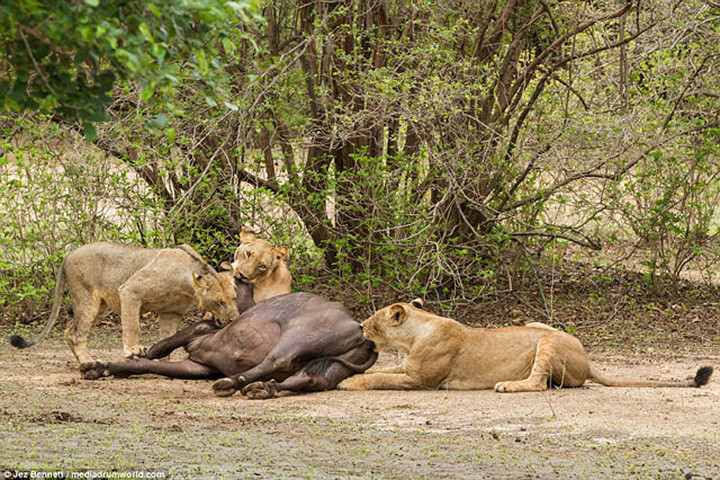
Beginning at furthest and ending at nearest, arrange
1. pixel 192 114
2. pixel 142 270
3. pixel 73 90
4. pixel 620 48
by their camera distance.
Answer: pixel 620 48 → pixel 192 114 → pixel 142 270 → pixel 73 90

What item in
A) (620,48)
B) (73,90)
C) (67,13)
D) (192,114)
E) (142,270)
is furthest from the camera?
(620,48)

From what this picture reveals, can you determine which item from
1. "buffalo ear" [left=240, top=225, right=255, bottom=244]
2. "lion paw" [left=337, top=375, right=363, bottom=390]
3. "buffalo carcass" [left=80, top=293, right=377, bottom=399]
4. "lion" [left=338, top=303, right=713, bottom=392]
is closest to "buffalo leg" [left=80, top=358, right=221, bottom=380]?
"buffalo carcass" [left=80, top=293, right=377, bottom=399]

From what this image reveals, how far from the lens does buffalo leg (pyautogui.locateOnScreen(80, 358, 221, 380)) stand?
311 inches

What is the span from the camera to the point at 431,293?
1220 centimetres

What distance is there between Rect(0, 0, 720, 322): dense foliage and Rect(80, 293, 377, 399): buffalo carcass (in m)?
2.45

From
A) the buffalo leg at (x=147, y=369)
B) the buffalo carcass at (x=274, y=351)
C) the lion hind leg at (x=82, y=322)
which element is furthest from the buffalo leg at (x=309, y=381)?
the lion hind leg at (x=82, y=322)

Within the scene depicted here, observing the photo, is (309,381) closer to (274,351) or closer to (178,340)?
(274,351)

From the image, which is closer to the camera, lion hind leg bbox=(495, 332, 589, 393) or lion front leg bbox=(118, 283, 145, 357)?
lion hind leg bbox=(495, 332, 589, 393)

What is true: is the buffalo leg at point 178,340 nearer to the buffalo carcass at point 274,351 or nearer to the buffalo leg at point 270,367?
the buffalo carcass at point 274,351

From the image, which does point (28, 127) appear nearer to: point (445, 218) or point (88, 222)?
point (88, 222)

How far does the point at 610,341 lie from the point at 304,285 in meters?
3.47

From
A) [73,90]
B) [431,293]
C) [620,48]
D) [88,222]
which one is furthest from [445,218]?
[73,90]

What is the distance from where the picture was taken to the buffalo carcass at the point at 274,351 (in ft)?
25.7

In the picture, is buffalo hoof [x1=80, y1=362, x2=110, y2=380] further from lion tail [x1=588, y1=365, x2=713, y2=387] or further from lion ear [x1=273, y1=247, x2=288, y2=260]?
lion tail [x1=588, y1=365, x2=713, y2=387]
